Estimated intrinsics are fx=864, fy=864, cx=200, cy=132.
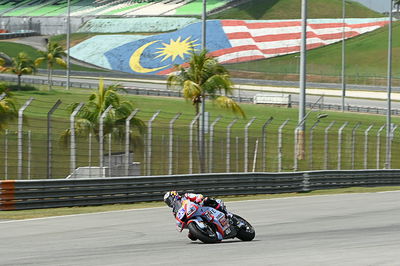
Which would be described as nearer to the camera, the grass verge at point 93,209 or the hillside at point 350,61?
the grass verge at point 93,209

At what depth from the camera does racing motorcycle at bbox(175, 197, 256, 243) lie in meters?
13.4

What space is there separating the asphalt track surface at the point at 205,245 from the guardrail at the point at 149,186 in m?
1.50

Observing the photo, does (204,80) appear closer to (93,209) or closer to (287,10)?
(93,209)

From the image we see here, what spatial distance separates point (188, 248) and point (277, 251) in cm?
137

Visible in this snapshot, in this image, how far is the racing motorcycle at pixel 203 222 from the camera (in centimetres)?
1341

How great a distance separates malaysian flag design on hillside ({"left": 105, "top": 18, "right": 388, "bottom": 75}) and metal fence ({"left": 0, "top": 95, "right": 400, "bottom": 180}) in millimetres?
52946

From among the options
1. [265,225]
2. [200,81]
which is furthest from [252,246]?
[200,81]

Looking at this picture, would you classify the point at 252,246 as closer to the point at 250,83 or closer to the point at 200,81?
the point at 200,81

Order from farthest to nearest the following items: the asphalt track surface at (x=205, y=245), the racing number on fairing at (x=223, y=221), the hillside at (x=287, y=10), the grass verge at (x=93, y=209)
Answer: the hillside at (x=287, y=10)
the grass verge at (x=93, y=209)
the racing number on fairing at (x=223, y=221)
the asphalt track surface at (x=205, y=245)

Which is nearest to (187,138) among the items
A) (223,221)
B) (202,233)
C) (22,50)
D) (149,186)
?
(149,186)

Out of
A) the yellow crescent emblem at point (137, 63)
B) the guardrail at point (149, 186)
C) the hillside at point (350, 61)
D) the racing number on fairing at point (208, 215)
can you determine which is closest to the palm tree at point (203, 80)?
the guardrail at point (149, 186)

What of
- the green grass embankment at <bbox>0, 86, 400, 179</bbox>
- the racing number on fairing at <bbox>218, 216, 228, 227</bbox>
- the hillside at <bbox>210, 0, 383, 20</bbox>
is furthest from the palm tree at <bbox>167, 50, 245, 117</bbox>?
the hillside at <bbox>210, 0, 383, 20</bbox>

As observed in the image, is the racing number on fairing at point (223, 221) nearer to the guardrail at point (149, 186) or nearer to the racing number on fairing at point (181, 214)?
the racing number on fairing at point (181, 214)

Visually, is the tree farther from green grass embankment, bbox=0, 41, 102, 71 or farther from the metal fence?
green grass embankment, bbox=0, 41, 102, 71
